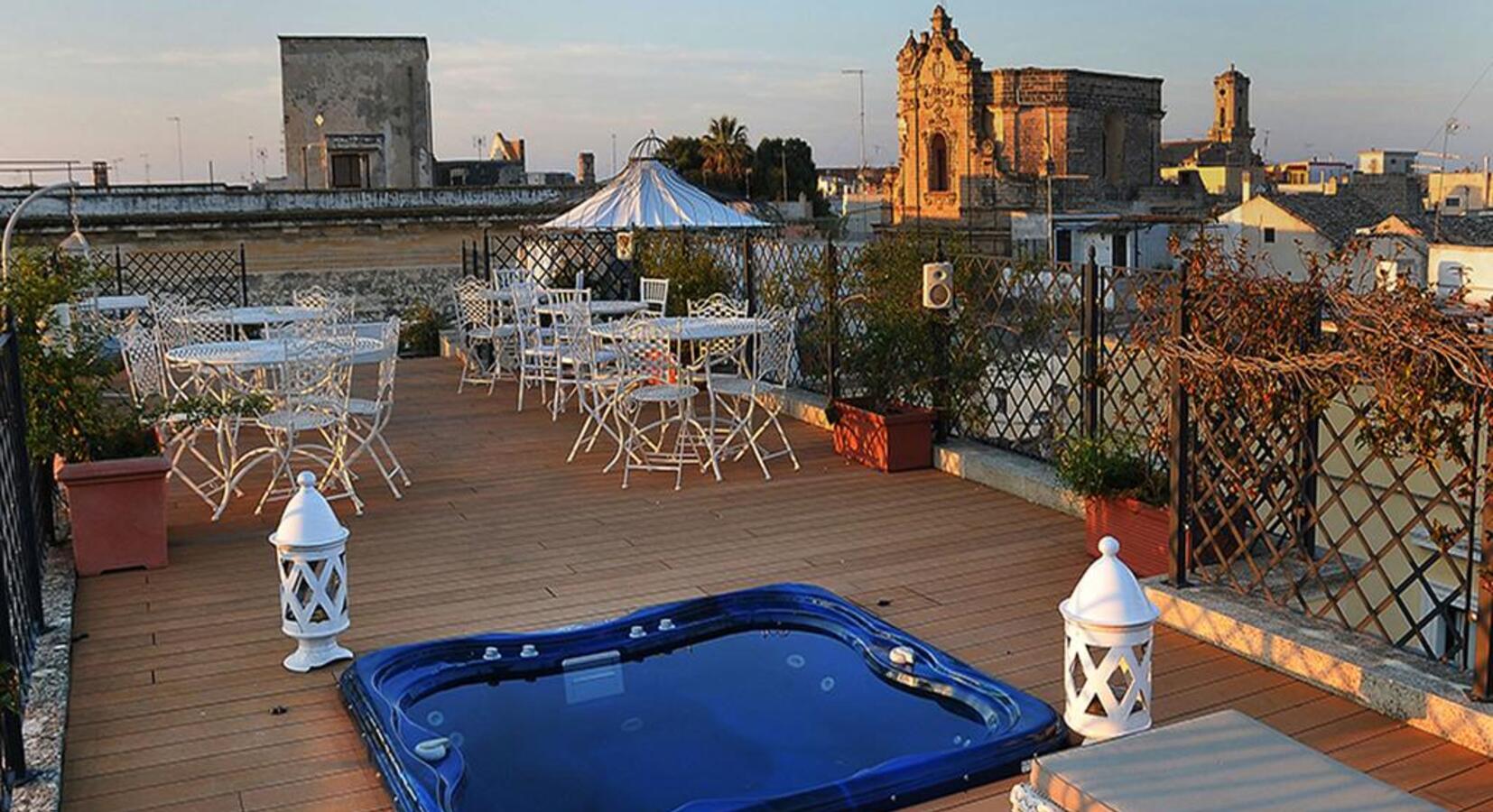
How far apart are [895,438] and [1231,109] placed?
63630mm

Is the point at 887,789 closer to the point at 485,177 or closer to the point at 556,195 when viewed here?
the point at 556,195

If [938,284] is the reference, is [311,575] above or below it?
below

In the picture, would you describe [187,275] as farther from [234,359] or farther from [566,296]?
[234,359]

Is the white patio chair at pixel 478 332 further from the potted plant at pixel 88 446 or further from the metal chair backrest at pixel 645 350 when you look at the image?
the potted plant at pixel 88 446

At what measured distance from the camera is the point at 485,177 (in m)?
35.5

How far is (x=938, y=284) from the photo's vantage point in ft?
21.3

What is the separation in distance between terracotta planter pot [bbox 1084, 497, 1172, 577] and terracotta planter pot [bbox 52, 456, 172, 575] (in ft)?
12.1

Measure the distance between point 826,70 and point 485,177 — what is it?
9.90 metres

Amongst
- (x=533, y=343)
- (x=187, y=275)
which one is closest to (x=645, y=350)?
(x=533, y=343)

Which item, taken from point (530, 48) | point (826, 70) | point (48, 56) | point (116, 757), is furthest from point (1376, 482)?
point (826, 70)

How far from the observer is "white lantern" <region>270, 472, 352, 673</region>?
3998 millimetres

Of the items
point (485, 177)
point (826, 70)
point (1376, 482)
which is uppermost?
point (826, 70)

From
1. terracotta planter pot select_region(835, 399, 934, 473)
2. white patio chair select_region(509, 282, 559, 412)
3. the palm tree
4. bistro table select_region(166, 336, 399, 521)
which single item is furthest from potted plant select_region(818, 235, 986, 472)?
the palm tree

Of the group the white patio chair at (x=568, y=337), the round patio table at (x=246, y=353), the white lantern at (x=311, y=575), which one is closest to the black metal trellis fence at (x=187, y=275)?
the white patio chair at (x=568, y=337)
